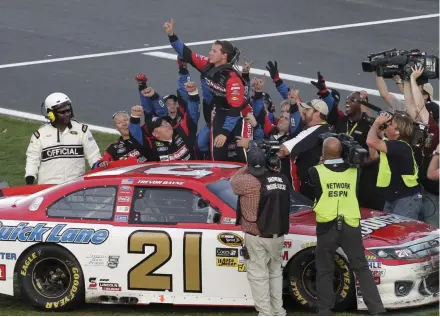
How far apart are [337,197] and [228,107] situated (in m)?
3.09

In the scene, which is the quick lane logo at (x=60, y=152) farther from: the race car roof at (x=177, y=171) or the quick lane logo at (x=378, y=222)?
the quick lane logo at (x=378, y=222)

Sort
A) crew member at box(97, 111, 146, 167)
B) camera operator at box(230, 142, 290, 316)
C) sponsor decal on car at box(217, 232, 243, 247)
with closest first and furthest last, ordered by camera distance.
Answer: camera operator at box(230, 142, 290, 316) < sponsor decal on car at box(217, 232, 243, 247) < crew member at box(97, 111, 146, 167)

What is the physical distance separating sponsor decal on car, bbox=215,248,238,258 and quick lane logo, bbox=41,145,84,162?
3073 millimetres

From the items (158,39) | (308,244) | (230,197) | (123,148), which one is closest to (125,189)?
(230,197)

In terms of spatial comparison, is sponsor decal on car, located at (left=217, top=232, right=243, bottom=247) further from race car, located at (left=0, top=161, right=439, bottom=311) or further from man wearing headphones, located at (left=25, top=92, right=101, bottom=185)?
man wearing headphones, located at (left=25, top=92, right=101, bottom=185)

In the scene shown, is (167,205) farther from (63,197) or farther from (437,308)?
(437,308)

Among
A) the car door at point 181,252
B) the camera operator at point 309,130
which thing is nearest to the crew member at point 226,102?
the camera operator at point 309,130

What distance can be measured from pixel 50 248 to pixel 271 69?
4.76m

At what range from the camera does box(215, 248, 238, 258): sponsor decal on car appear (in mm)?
12328

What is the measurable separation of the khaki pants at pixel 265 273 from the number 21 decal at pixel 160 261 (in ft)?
2.04

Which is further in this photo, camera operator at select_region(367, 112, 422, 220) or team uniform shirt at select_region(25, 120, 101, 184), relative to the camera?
team uniform shirt at select_region(25, 120, 101, 184)

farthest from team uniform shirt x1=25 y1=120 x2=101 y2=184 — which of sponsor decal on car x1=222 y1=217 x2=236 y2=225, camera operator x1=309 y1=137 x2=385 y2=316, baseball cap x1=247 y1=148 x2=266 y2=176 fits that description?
camera operator x1=309 y1=137 x2=385 y2=316

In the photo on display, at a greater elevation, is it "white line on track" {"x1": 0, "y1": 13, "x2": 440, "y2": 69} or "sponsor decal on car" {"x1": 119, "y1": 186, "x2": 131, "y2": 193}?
"white line on track" {"x1": 0, "y1": 13, "x2": 440, "y2": 69}

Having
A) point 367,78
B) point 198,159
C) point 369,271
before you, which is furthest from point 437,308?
point 367,78
